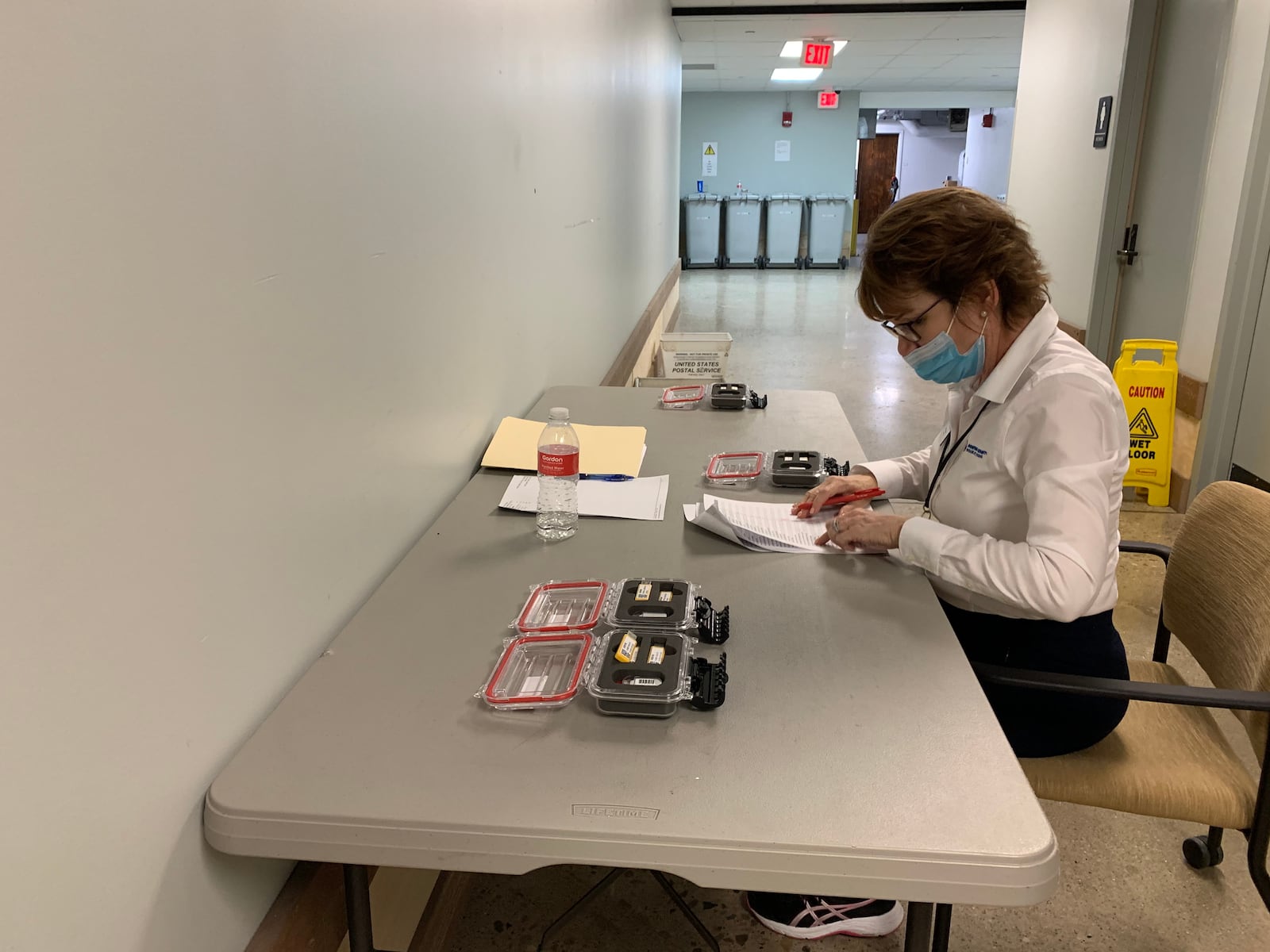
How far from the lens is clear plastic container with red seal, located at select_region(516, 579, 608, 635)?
1.24 metres

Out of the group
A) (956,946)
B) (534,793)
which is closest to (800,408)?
(956,946)

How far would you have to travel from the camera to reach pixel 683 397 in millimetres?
2502

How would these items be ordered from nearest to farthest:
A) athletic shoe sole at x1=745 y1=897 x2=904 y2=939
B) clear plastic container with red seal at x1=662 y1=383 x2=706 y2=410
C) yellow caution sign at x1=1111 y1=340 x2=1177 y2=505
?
athletic shoe sole at x1=745 y1=897 x2=904 y2=939 < clear plastic container with red seal at x1=662 y1=383 x2=706 y2=410 < yellow caution sign at x1=1111 y1=340 x2=1177 y2=505

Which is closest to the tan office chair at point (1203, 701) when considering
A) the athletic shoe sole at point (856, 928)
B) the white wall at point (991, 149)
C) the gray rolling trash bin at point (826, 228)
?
the athletic shoe sole at point (856, 928)

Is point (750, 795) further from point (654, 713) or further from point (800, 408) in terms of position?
point (800, 408)

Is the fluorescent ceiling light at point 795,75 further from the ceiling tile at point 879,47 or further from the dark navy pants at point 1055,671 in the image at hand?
the dark navy pants at point 1055,671

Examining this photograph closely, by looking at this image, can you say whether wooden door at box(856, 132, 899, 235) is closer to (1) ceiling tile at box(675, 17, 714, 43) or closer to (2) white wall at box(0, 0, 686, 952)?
(1) ceiling tile at box(675, 17, 714, 43)

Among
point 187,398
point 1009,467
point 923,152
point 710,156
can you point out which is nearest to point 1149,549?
point 1009,467

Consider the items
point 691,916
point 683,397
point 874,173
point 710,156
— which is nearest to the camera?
point 691,916

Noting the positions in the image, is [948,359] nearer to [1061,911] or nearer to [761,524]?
[761,524]

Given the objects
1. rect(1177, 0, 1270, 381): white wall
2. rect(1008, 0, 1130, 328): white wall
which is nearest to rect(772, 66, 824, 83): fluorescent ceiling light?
rect(1008, 0, 1130, 328): white wall

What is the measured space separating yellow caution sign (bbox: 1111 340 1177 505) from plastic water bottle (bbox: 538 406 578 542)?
3.07 meters

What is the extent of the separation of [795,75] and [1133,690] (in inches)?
431

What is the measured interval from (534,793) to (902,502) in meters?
3.24
